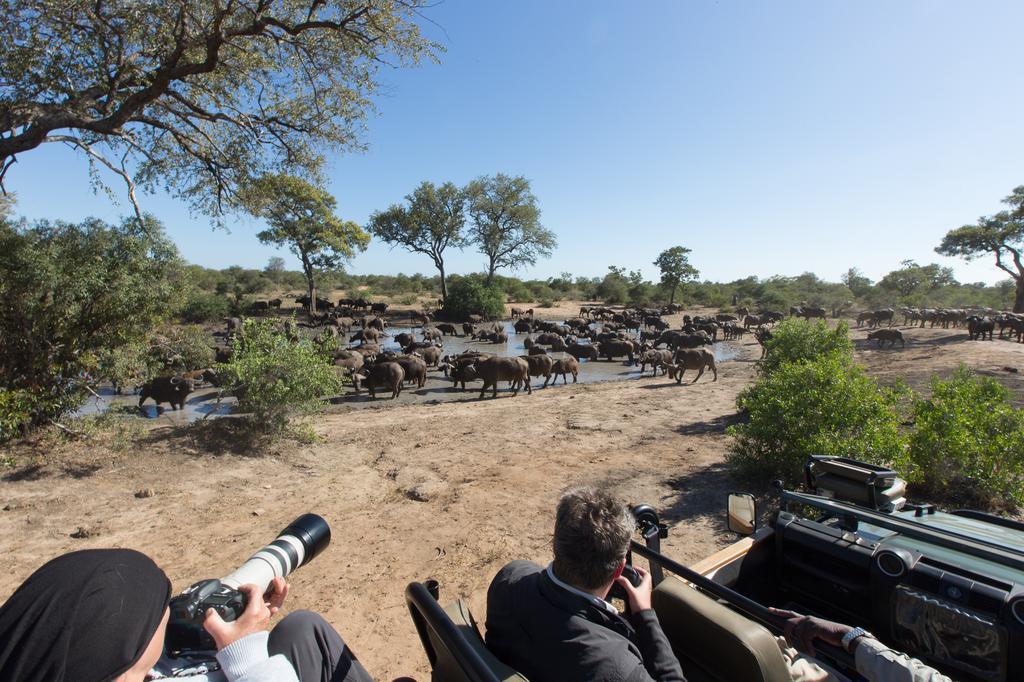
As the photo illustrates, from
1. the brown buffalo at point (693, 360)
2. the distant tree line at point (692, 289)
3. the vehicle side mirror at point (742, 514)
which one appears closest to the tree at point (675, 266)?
the distant tree line at point (692, 289)

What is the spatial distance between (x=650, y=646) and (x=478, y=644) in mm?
621

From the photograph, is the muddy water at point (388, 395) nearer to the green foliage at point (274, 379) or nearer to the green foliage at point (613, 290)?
the green foliage at point (274, 379)

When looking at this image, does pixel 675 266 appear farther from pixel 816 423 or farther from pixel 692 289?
pixel 816 423

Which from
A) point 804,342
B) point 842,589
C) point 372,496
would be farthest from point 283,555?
point 804,342

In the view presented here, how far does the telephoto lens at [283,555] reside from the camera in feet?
6.08

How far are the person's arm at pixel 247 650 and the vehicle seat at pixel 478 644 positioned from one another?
0.53 m

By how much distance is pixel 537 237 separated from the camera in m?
55.0

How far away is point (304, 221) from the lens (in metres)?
22.3

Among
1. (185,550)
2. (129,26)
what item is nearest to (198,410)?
(129,26)

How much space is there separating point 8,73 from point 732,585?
11.7 meters

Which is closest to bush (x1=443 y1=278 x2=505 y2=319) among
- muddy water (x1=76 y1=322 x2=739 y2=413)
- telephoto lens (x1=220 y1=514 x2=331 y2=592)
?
muddy water (x1=76 y1=322 x2=739 y2=413)

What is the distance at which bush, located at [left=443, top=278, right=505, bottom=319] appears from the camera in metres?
42.5

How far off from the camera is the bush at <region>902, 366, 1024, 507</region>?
636cm

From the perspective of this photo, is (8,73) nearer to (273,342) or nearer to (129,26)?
(129,26)
